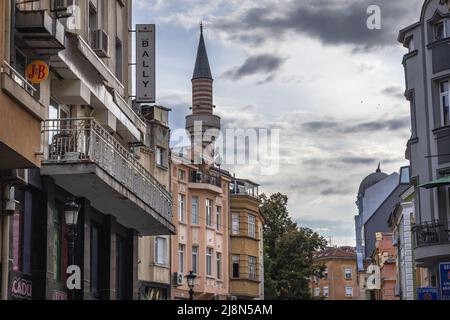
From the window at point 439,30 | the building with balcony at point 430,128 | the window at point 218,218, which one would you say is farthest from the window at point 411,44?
the window at point 218,218

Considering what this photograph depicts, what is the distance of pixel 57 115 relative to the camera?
26.5m

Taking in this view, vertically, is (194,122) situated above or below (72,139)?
above

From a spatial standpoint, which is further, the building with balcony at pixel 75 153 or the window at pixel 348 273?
the window at pixel 348 273

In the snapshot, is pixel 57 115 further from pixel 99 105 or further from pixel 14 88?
pixel 14 88

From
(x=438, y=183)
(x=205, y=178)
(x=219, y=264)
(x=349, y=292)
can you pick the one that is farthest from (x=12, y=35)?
(x=349, y=292)

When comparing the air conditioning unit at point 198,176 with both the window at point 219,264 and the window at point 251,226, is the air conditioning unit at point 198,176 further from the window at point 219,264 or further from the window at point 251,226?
the window at point 251,226

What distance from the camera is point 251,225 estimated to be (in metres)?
67.4

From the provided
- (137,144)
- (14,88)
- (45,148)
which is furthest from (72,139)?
(137,144)

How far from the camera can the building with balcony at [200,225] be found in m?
56.3

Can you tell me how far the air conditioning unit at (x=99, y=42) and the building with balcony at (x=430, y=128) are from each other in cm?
1148

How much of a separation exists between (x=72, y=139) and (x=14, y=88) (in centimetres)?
507

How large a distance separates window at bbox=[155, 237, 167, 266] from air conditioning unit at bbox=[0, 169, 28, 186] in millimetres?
28793

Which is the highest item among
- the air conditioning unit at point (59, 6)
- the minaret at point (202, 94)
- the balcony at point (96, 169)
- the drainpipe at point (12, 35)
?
the minaret at point (202, 94)

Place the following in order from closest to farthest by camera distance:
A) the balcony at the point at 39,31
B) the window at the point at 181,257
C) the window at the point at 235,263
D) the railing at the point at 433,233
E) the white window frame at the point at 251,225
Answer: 1. the balcony at the point at 39,31
2. the railing at the point at 433,233
3. the window at the point at 181,257
4. the window at the point at 235,263
5. the white window frame at the point at 251,225
